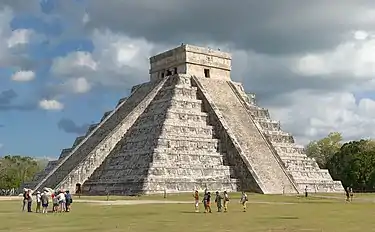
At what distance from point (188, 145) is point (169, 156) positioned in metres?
2.52

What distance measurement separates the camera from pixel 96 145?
46.9m

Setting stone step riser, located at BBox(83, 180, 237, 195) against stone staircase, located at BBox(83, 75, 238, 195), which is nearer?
stone step riser, located at BBox(83, 180, 237, 195)

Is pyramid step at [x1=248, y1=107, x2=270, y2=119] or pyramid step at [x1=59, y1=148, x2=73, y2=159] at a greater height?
pyramid step at [x1=248, y1=107, x2=270, y2=119]

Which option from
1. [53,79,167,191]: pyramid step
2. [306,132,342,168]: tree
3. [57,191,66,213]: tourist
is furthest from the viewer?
[306,132,342,168]: tree

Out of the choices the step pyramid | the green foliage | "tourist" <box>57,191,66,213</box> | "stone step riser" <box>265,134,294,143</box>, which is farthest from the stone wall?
"tourist" <box>57,191,66,213</box>

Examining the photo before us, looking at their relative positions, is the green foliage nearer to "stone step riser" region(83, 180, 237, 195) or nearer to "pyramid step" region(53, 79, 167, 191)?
"pyramid step" region(53, 79, 167, 191)

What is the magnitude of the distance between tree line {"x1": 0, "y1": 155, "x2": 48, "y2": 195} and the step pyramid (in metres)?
33.5

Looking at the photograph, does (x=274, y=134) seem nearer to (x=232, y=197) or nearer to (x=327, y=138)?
(x=232, y=197)

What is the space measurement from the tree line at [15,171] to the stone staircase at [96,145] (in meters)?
29.8

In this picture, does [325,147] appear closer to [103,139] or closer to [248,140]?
[248,140]

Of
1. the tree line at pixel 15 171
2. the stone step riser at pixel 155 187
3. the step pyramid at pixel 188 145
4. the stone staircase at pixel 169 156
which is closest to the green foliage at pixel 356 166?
the step pyramid at pixel 188 145

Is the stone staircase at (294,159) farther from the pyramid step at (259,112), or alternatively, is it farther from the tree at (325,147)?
the tree at (325,147)

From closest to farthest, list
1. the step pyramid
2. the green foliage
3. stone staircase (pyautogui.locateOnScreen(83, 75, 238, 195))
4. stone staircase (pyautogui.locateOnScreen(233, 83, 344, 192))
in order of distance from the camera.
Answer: stone staircase (pyautogui.locateOnScreen(83, 75, 238, 195)), the step pyramid, stone staircase (pyautogui.locateOnScreen(233, 83, 344, 192)), the green foliage

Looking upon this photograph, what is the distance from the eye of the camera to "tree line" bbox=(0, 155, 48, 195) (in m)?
83.2
